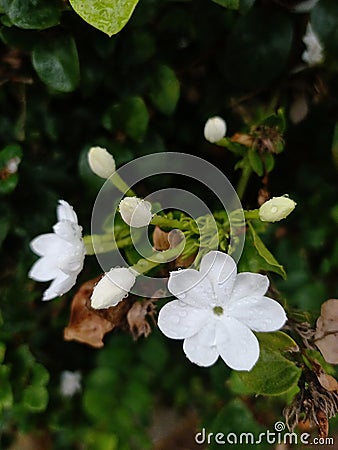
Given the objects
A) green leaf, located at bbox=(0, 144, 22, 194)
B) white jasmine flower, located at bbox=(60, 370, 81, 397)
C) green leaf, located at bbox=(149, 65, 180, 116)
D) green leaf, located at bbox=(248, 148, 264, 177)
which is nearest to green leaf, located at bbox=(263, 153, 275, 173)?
green leaf, located at bbox=(248, 148, 264, 177)

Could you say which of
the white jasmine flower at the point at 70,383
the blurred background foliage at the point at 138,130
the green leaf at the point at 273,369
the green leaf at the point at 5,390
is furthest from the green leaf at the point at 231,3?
the white jasmine flower at the point at 70,383

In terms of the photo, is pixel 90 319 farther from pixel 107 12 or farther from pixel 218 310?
pixel 107 12

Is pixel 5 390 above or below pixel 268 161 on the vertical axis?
below

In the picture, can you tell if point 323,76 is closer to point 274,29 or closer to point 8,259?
point 274,29

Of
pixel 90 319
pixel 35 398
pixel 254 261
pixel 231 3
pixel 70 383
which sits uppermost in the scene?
pixel 231 3

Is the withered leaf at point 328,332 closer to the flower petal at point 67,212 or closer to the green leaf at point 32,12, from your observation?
the flower petal at point 67,212

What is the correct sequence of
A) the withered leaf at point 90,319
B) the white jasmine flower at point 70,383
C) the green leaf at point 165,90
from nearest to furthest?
1. the withered leaf at point 90,319
2. the green leaf at point 165,90
3. the white jasmine flower at point 70,383

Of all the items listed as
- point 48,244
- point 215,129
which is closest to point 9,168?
point 48,244
